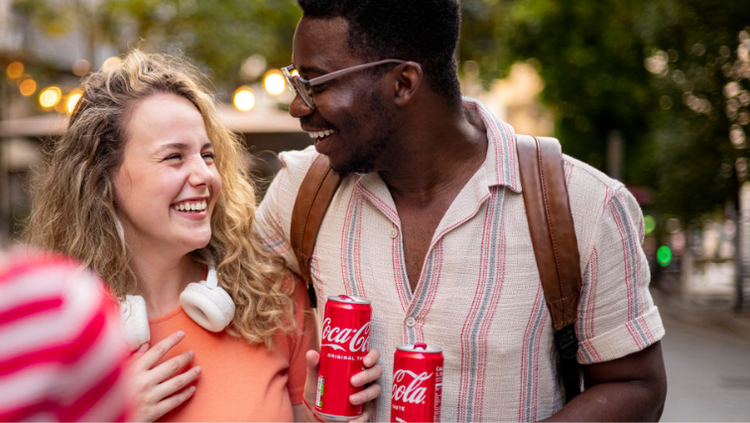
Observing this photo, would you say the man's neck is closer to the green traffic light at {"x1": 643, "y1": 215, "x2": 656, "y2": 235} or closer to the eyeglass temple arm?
the eyeglass temple arm

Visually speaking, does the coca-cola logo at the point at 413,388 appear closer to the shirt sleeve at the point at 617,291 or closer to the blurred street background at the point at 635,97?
the shirt sleeve at the point at 617,291

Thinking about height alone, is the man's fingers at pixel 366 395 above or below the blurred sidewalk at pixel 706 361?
above

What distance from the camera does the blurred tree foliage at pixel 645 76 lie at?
11.0 meters

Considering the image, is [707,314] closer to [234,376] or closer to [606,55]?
[606,55]

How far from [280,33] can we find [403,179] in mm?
17390

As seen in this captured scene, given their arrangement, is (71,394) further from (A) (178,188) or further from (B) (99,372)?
(A) (178,188)

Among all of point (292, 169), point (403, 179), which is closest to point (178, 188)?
point (292, 169)

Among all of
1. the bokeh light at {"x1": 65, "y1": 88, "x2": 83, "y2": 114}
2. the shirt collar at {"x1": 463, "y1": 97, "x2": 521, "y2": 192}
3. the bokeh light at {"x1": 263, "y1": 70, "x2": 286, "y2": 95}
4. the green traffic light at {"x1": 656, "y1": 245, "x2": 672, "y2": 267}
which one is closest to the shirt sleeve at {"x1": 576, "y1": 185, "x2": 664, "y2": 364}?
the shirt collar at {"x1": 463, "y1": 97, "x2": 521, "y2": 192}

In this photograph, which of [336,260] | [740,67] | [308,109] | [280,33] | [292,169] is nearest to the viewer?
[308,109]

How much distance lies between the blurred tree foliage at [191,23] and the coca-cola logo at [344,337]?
1397cm

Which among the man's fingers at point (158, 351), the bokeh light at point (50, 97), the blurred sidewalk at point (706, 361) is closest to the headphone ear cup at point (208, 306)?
the man's fingers at point (158, 351)

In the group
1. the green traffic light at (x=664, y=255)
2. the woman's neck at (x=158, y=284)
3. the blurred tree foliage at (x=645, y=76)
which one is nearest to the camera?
the woman's neck at (x=158, y=284)

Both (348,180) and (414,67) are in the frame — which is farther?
(348,180)

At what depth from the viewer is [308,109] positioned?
218 centimetres
